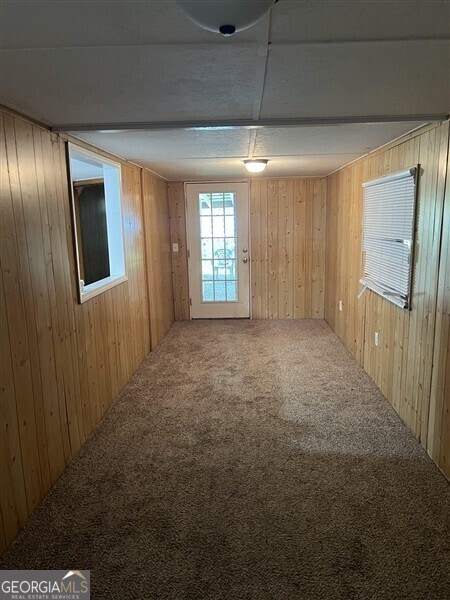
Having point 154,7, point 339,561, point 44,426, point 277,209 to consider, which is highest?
point 154,7

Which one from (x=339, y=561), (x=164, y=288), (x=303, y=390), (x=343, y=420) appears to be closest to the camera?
(x=339, y=561)

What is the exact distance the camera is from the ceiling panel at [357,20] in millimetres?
1113

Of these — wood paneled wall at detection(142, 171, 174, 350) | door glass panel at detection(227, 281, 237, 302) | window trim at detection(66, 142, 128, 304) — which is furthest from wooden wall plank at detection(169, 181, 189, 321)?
window trim at detection(66, 142, 128, 304)

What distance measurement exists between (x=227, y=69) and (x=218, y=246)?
442 centimetres

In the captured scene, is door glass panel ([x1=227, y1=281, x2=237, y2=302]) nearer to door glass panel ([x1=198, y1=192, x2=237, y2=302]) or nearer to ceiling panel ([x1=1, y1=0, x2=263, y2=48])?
door glass panel ([x1=198, y1=192, x2=237, y2=302])

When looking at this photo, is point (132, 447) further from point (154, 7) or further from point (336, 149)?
point (336, 149)

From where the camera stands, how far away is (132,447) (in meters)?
2.72

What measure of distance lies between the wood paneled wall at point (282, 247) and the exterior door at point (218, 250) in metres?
0.11

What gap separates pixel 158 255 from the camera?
17.1 ft

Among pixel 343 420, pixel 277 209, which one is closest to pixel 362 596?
pixel 343 420

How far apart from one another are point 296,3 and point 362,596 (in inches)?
82.0

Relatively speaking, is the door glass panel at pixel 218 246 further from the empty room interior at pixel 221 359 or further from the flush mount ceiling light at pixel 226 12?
the flush mount ceiling light at pixel 226 12

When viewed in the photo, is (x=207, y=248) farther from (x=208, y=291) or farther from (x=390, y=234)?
(x=390, y=234)

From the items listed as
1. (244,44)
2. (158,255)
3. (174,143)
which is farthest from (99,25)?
(158,255)
